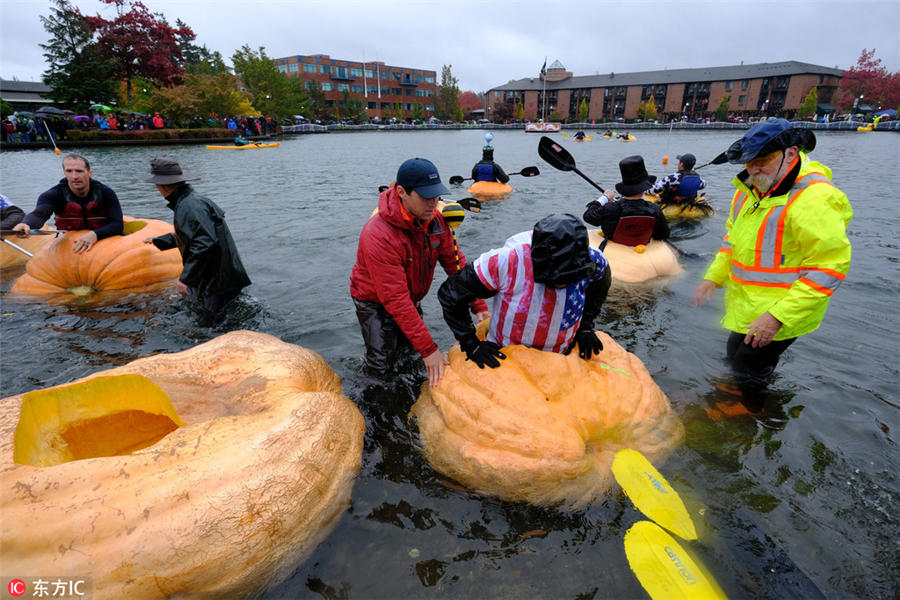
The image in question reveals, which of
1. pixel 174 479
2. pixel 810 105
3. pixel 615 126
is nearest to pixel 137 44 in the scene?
pixel 174 479

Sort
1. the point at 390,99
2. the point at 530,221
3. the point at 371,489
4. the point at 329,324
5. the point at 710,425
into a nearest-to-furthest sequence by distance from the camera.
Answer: the point at 371,489
the point at 710,425
the point at 329,324
the point at 530,221
the point at 390,99

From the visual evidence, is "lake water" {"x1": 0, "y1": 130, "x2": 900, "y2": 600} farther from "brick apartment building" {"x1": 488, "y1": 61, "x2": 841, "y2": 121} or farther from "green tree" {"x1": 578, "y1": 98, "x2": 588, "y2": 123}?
"green tree" {"x1": 578, "y1": 98, "x2": 588, "y2": 123}

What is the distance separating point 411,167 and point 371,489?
2462 millimetres

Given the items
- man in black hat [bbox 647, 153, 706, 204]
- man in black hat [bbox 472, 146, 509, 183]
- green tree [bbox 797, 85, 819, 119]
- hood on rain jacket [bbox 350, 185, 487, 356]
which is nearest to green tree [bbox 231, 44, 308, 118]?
man in black hat [bbox 472, 146, 509, 183]

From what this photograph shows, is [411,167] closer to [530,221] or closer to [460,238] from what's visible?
[460,238]

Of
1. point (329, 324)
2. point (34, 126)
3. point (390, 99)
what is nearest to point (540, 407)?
point (329, 324)

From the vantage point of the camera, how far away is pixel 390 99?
95438 millimetres

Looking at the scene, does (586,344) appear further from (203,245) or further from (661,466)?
(203,245)

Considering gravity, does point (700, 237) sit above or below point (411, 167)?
below

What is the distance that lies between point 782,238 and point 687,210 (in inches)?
372

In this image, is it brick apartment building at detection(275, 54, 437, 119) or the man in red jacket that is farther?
brick apartment building at detection(275, 54, 437, 119)

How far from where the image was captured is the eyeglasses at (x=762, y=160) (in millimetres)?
3053

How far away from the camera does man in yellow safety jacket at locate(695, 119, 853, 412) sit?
297cm

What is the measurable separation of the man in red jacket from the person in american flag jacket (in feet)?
1.30
